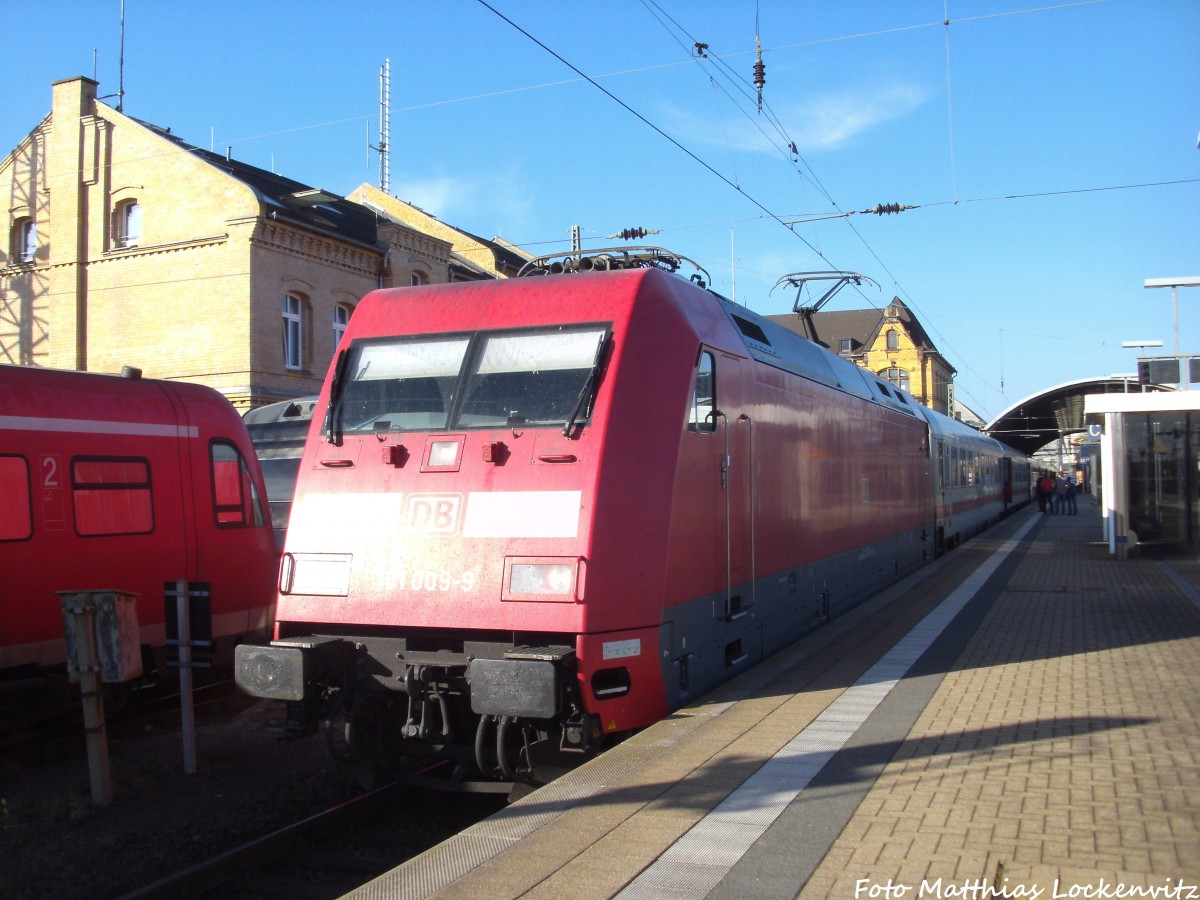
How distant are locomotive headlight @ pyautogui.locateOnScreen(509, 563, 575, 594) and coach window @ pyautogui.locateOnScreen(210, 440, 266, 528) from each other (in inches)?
201

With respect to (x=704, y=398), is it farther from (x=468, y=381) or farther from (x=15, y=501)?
(x=15, y=501)

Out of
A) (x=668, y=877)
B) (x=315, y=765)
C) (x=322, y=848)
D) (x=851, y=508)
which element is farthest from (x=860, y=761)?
(x=851, y=508)

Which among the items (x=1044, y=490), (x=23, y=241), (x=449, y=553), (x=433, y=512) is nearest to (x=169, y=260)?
(x=23, y=241)

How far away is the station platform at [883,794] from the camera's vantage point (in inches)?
167

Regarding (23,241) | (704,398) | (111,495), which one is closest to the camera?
(704,398)

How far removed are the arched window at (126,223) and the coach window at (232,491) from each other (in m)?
18.3

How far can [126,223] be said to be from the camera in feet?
86.7

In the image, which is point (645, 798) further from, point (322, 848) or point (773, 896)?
point (322, 848)

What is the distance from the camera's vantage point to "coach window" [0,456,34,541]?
8148mm

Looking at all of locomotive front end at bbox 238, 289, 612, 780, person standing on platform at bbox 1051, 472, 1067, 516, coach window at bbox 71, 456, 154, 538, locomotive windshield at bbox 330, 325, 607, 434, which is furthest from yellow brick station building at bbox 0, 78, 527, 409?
person standing on platform at bbox 1051, 472, 1067, 516

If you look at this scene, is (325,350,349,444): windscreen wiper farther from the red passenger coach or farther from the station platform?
the station platform

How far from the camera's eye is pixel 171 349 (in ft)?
81.5

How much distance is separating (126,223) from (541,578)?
24253 millimetres

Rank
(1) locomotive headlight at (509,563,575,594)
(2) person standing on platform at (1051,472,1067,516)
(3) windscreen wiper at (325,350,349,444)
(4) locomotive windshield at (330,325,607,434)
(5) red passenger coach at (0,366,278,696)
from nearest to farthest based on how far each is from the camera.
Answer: (1) locomotive headlight at (509,563,575,594) → (4) locomotive windshield at (330,325,607,434) → (3) windscreen wiper at (325,350,349,444) → (5) red passenger coach at (0,366,278,696) → (2) person standing on platform at (1051,472,1067,516)
